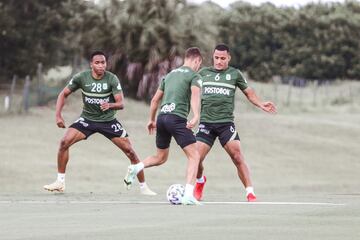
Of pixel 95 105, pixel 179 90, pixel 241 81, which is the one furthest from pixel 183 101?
pixel 95 105

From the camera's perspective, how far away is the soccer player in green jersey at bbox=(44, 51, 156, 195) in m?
17.1

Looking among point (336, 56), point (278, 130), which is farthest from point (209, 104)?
point (336, 56)

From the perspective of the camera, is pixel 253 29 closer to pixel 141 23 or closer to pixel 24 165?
pixel 141 23

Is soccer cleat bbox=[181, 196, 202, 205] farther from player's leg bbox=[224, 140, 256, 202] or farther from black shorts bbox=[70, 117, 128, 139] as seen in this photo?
black shorts bbox=[70, 117, 128, 139]

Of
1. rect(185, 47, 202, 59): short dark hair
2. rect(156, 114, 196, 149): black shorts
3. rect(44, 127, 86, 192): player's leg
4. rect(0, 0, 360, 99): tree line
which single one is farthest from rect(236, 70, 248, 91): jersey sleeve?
rect(0, 0, 360, 99): tree line

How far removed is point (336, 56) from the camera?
9488cm

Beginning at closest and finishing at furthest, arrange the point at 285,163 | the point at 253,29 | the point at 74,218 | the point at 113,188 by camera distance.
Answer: the point at 74,218, the point at 113,188, the point at 285,163, the point at 253,29

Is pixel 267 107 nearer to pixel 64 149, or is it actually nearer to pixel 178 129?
pixel 178 129

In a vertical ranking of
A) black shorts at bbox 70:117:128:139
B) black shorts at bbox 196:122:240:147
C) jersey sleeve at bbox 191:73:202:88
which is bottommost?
black shorts at bbox 70:117:128:139

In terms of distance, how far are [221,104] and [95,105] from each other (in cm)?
265

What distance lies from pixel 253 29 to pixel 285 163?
63721 mm

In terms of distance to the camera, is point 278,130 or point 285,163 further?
point 278,130

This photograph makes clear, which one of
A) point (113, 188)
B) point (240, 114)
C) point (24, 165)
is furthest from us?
point (240, 114)

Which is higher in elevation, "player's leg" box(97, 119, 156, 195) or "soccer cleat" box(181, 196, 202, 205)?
"player's leg" box(97, 119, 156, 195)
